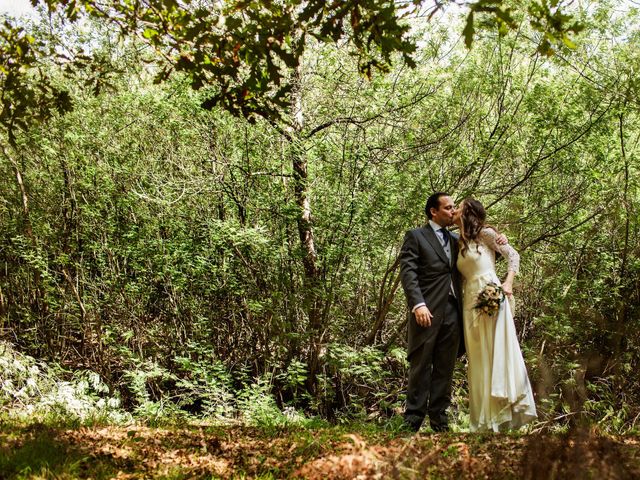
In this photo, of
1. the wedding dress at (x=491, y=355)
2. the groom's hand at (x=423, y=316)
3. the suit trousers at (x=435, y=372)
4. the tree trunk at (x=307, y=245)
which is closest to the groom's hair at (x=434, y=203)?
the wedding dress at (x=491, y=355)

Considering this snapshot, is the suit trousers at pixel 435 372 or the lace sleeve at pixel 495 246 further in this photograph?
the lace sleeve at pixel 495 246

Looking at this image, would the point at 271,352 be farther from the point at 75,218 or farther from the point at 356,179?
the point at 75,218

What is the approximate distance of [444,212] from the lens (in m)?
5.42

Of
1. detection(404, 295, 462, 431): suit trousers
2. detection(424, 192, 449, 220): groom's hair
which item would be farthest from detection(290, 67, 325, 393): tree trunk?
detection(404, 295, 462, 431): suit trousers

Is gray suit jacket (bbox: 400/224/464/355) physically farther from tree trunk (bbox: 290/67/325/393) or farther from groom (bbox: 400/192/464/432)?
tree trunk (bbox: 290/67/325/393)

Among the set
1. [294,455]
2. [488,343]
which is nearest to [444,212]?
[488,343]

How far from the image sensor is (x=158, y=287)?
9383 mm

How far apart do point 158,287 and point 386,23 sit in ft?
23.9

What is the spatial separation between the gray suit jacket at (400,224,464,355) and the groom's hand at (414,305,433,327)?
0.25 meters

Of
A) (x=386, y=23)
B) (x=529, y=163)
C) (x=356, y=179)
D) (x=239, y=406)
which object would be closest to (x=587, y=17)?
(x=529, y=163)

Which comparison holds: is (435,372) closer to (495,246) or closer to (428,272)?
(428,272)

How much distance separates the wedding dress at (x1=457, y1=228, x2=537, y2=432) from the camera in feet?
16.3

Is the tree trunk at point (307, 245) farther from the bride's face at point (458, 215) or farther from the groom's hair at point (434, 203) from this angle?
the bride's face at point (458, 215)

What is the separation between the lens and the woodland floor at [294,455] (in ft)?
7.48
